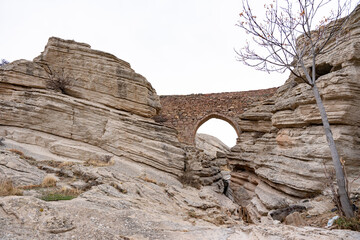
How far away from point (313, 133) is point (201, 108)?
13.4 m

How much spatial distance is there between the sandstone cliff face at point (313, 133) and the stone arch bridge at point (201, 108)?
1028cm

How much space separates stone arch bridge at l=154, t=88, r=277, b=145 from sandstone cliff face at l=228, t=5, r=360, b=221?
1028 centimetres

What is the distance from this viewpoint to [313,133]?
689cm

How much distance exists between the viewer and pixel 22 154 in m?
6.46

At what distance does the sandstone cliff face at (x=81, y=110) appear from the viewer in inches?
299

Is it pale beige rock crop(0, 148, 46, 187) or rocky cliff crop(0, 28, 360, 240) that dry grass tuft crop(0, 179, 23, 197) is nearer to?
rocky cliff crop(0, 28, 360, 240)

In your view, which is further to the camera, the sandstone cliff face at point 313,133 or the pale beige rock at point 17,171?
the sandstone cliff face at point 313,133

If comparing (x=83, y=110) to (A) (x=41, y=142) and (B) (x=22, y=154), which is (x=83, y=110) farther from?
(B) (x=22, y=154)

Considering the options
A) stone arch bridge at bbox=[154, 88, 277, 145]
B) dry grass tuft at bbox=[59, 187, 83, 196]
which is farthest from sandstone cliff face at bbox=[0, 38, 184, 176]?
stone arch bridge at bbox=[154, 88, 277, 145]

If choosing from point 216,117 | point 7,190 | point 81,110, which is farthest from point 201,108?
point 7,190

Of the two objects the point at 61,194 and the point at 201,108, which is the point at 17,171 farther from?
the point at 201,108

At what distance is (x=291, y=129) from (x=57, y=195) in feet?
23.0

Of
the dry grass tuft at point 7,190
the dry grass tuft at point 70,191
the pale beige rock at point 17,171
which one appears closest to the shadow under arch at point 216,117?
the pale beige rock at point 17,171

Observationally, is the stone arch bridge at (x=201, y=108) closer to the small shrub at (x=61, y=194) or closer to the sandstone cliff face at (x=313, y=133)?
the sandstone cliff face at (x=313, y=133)
